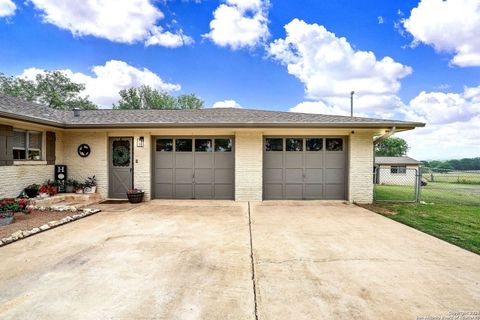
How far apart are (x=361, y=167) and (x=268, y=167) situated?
10.2ft

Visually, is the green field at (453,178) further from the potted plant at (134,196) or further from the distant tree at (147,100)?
the distant tree at (147,100)

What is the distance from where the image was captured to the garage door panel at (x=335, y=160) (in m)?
8.45

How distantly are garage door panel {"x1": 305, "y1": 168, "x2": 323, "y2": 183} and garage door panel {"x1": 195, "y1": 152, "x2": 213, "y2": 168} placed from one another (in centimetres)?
340

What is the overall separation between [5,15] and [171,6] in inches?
364

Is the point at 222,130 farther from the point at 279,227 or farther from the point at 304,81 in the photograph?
the point at 304,81

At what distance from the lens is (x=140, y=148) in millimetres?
8398

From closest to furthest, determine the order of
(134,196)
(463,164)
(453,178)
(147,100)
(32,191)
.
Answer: (32,191) < (134,196) < (453,178) < (147,100) < (463,164)

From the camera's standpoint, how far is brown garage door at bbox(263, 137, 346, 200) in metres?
8.46

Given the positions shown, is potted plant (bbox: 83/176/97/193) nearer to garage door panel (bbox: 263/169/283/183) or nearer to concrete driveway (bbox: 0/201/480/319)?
concrete driveway (bbox: 0/201/480/319)

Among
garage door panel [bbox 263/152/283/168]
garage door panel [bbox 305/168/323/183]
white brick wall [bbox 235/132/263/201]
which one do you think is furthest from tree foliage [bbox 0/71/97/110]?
garage door panel [bbox 305/168/323/183]

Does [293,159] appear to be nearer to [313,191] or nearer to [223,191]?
[313,191]

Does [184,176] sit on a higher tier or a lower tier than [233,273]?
higher

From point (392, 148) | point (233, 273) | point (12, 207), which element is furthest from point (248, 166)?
point (392, 148)

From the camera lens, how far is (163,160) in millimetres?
8633
